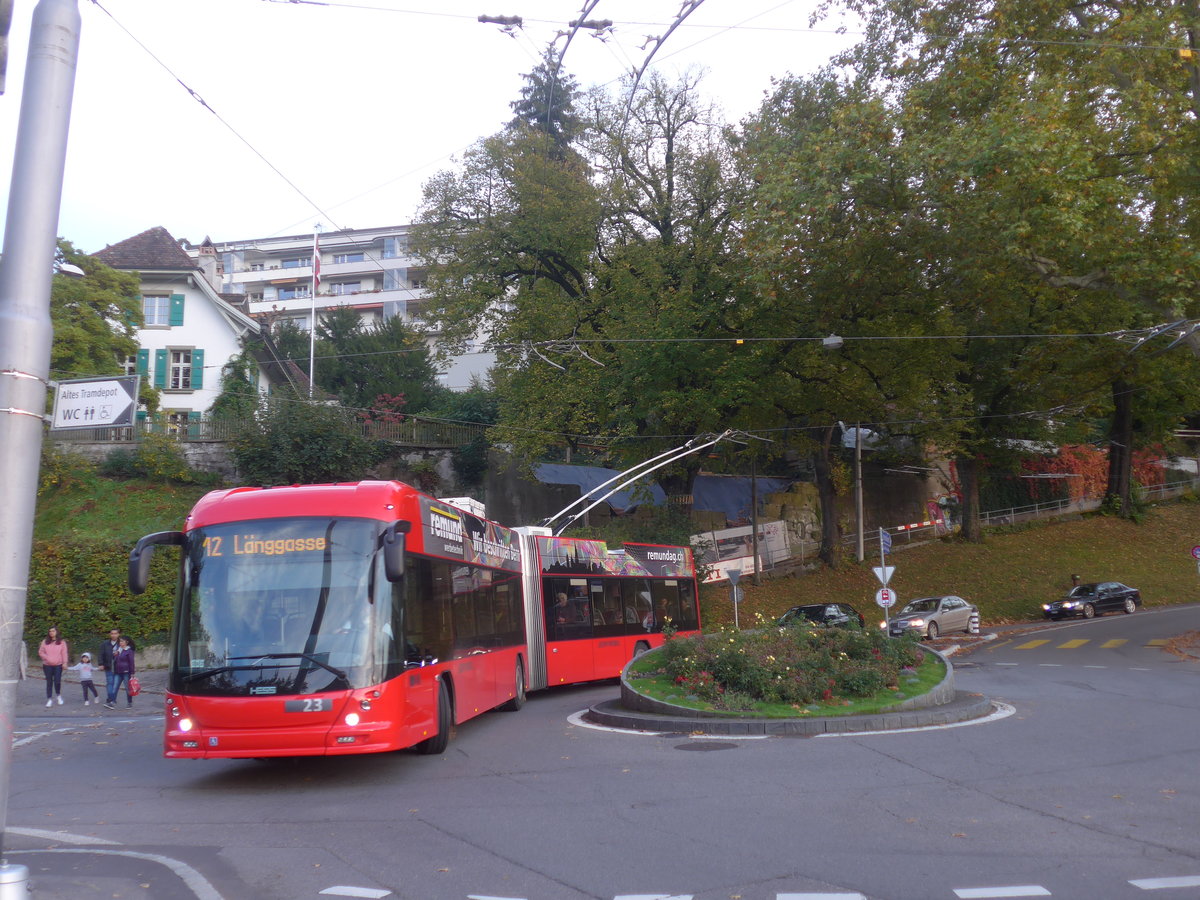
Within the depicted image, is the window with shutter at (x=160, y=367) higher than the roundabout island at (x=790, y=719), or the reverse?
the window with shutter at (x=160, y=367)

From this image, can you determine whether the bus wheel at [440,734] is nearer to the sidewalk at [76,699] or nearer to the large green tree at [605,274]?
the sidewalk at [76,699]

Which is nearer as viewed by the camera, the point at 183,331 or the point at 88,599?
the point at 88,599

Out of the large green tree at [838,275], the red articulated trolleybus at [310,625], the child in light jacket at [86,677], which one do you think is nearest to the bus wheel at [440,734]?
the red articulated trolleybus at [310,625]

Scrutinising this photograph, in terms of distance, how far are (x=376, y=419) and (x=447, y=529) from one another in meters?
26.4

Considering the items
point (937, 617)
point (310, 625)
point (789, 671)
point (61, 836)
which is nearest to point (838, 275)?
point (937, 617)

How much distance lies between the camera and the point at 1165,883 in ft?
20.0

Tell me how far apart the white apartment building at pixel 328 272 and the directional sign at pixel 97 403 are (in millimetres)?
60473

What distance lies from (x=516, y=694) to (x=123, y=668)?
865 cm

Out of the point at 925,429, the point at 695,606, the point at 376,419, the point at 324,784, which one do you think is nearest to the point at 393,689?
the point at 324,784

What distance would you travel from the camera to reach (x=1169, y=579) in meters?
45.5

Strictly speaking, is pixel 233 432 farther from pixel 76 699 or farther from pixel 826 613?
pixel 826 613

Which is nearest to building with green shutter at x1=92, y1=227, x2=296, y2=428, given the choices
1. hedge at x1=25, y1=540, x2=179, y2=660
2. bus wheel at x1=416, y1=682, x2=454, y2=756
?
hedge at x1=25, y1=540, x2=179, y2=660

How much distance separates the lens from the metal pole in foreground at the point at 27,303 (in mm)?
4816

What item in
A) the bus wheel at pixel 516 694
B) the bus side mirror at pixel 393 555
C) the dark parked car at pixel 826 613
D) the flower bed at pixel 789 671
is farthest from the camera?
the dark parked car at pixel 826 613
